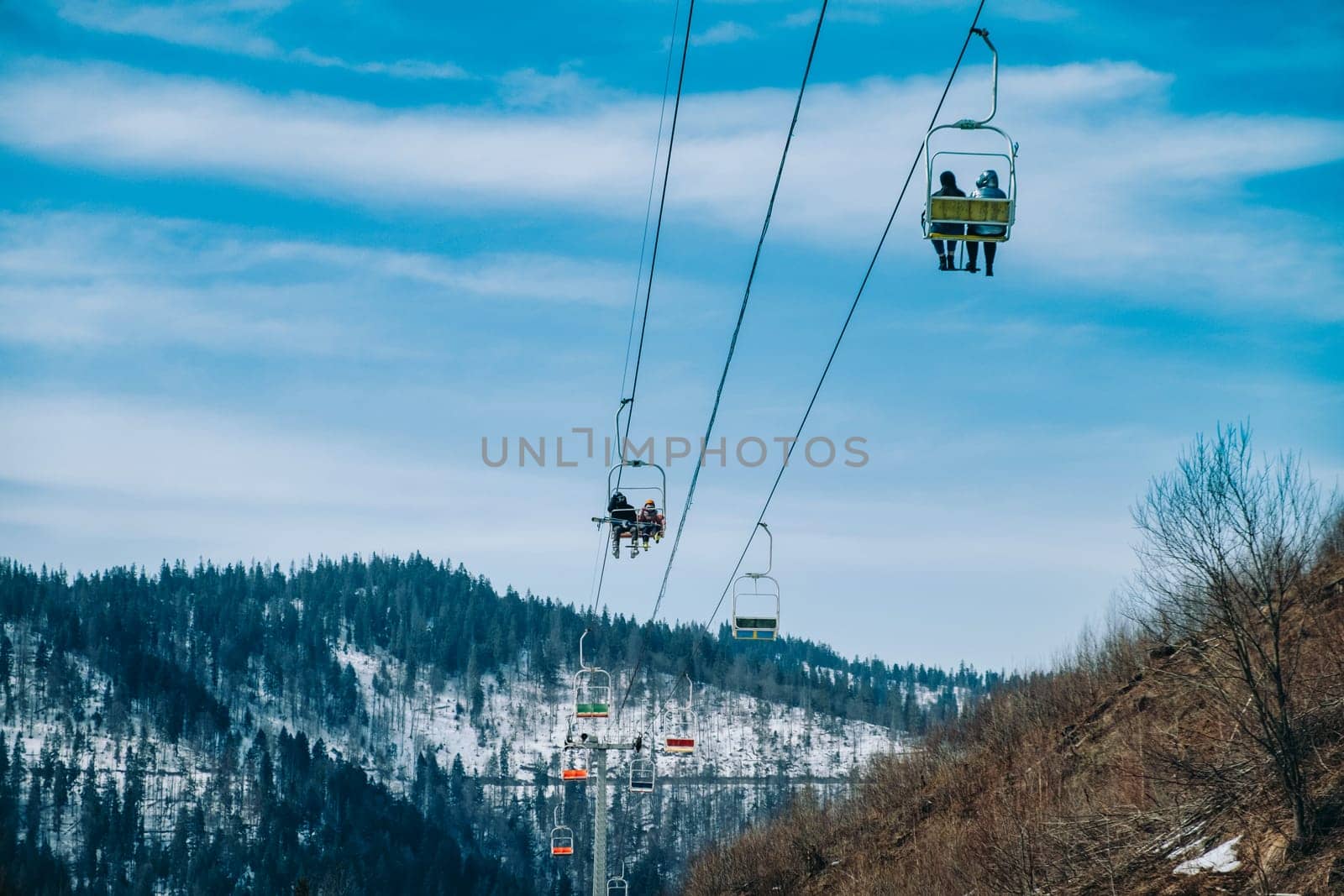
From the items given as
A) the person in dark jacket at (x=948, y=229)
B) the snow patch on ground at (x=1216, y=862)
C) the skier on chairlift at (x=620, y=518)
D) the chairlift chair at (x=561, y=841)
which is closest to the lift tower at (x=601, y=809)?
the chairlift chair at (x=561, y=841)

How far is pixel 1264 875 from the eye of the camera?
76.3 feet

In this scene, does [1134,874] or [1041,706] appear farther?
[1041,706]

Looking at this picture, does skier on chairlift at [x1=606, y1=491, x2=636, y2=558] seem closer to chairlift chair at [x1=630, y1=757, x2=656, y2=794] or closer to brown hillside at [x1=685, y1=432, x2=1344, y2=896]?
brown hillside at [x1=685, y1=432, x2=1344, y2=896]

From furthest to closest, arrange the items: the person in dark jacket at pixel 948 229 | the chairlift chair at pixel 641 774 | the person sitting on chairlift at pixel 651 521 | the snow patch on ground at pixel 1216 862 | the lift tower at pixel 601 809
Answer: the chairlift chair at pixel 641 774 < the lift tower at pixel 601 809 < the person sitting on chairlift at pixel 651 521 < the snow patch on ground at pixel 1216 862 < the person in dark jacket at pixel 948 229

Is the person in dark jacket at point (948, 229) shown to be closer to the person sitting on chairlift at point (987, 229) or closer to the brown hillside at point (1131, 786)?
the person sitting on chairlift at point (987, 229)

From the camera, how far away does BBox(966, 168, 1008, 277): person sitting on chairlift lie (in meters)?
15.2

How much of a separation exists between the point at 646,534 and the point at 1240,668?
12.6m

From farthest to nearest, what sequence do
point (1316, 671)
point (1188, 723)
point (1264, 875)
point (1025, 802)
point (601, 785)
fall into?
point (601, 785) → point (1025, 802) → point (1188, 723) → point (1316, 671) → point (1264, 875)

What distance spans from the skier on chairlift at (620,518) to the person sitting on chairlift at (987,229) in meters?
14.2

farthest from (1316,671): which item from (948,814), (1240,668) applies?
(948,814)

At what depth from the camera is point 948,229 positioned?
15.2m

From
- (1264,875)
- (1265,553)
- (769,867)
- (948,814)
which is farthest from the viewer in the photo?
(769,867)

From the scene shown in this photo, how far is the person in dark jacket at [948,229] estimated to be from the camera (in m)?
15.2

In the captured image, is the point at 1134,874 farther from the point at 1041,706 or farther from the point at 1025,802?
the point at 1041,706
